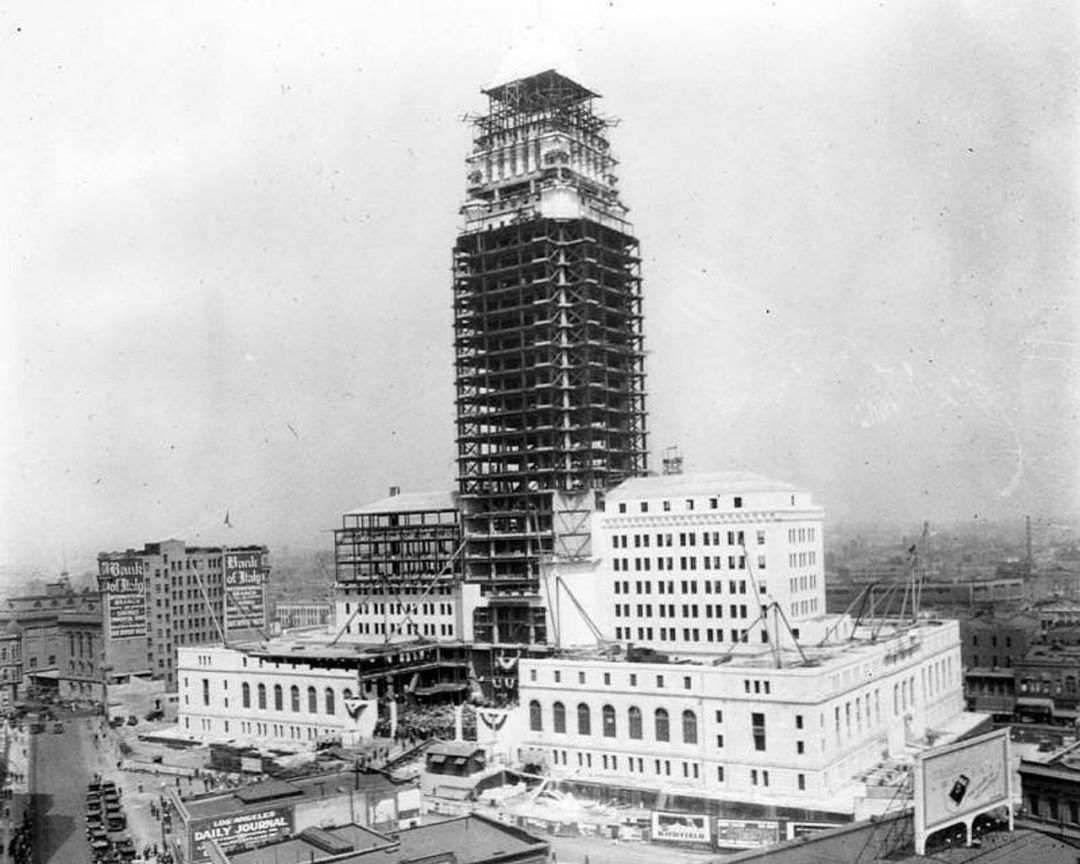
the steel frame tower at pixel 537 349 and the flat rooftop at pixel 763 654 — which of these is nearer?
the flat rooftop at pixel 763 654

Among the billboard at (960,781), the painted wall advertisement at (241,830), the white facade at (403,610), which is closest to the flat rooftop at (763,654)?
the white facade at (403,610)

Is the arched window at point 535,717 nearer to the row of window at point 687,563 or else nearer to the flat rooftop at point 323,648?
the flat rooftop at point 323,648

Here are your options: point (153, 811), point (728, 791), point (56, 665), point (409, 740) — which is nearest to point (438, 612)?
point (409, 740)

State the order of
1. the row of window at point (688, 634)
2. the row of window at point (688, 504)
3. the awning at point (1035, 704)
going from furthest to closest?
1. the awning at point (1035, 704)
2. the row of window at point (688, 504)
3. the row of window at point (688, 634)

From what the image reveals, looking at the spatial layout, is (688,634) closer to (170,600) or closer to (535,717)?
(535,717)

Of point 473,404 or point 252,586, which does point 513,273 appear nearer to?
point 473,404

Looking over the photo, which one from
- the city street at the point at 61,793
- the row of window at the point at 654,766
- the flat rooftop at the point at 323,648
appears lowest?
the city street at the point at 61,793
